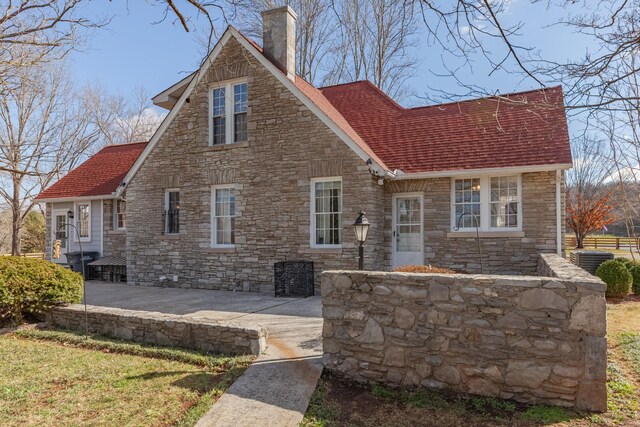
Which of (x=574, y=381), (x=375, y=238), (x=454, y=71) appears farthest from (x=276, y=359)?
(x=375, y=238)

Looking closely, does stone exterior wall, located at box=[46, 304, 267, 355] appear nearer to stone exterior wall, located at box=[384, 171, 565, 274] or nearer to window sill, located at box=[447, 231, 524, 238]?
stone exterior wall, located at box=[384, 171, 565, 274]

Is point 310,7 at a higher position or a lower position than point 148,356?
higher

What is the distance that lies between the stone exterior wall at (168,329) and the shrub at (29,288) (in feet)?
1.03

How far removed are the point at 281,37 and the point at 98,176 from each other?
10.5 meters

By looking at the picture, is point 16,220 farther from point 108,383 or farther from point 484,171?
point 484,171

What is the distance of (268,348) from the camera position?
569cm

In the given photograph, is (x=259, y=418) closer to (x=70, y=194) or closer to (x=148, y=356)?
(x=148, y=356)

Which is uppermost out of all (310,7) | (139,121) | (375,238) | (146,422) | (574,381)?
(310,7)

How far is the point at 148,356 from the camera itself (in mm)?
5895

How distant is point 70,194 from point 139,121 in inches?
611

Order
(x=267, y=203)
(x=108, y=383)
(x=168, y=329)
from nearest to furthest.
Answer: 1. (x=108, y=383)
2. (x=168, y=329)
3. (x=267, y=203)

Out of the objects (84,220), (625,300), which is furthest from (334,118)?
(84,220)

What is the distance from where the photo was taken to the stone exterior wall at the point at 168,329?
563 centimetres

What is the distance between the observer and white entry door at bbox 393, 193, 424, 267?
11070 millimetres
